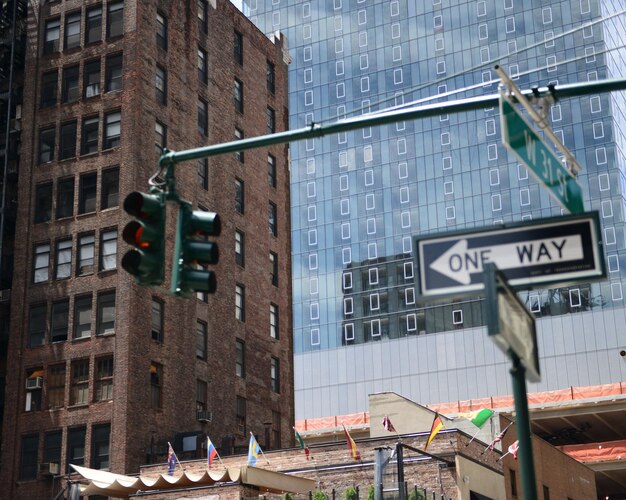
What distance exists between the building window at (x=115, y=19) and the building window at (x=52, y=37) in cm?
291

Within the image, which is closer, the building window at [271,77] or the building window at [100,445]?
the building window at [100,445]

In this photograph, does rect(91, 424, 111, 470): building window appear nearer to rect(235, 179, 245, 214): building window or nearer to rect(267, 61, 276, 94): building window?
rect(235, 179, 245, 214): building window

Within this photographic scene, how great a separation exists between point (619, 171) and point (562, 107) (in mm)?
8727

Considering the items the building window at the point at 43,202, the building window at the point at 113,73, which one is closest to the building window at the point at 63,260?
the building window at the point at 43,202

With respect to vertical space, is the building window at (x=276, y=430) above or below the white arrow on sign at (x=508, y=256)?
above

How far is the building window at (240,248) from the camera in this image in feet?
211

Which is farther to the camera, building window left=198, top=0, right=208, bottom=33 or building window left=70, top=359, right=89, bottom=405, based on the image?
building window left=198, top=0, right=208, bottom=33

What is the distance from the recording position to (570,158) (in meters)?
10.8

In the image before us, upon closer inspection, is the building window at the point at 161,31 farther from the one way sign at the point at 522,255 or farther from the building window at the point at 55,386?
the one way sign at the point at 522,255

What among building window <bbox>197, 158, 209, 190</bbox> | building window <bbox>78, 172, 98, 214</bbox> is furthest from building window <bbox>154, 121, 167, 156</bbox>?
building window <bbox>78, 172, 98, 214</bbox>

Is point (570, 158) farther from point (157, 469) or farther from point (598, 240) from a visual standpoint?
point (157, 469)

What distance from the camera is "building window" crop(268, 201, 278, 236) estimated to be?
68.7 metres

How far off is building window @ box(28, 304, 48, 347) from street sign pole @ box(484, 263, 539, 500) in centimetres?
4877

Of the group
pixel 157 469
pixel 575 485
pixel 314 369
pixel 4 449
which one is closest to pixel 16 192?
pixel 4 449
